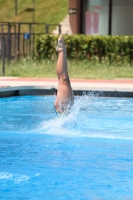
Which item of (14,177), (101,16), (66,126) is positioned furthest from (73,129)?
(101,16)

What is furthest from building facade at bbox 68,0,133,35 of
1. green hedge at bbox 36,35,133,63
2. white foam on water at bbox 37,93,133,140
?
white foam on water at bbox 37,93,133,140

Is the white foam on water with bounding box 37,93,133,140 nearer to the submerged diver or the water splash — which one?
the water splash

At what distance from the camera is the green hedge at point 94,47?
→ 2169 cm

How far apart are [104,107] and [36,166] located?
6057 mm

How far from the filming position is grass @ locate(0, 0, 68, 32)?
35125 mm

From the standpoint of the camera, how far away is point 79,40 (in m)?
22.2

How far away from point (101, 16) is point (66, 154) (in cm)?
1894

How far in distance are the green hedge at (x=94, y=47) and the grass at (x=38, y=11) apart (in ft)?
37.3

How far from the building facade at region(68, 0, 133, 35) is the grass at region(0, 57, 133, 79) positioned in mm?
5864

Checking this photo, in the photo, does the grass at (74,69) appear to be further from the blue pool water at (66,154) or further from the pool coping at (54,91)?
the blue pool water at (66,154)

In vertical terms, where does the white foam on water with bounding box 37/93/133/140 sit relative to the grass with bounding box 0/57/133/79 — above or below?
above

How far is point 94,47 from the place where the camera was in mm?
22141

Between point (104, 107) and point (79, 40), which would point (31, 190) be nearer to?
point (104, 107)

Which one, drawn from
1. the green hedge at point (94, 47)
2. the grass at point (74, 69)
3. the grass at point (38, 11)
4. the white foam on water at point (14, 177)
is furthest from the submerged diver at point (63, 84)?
the grass at point (38, 11)
